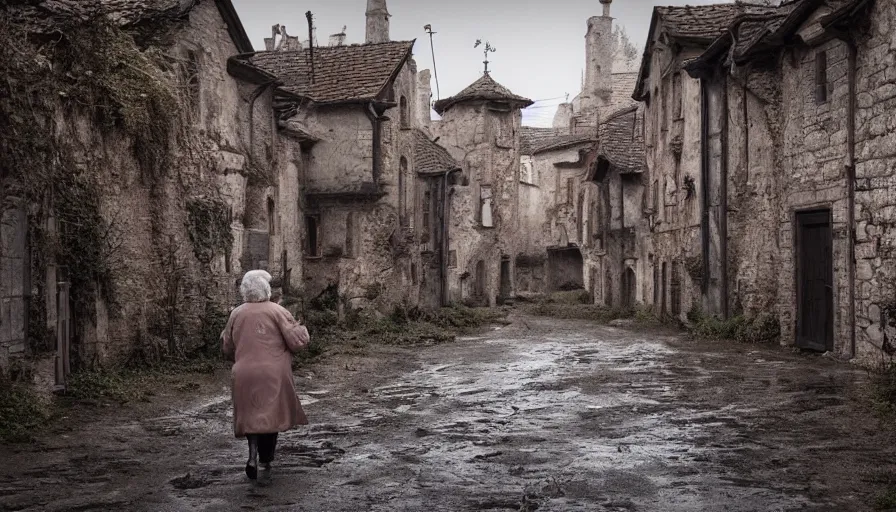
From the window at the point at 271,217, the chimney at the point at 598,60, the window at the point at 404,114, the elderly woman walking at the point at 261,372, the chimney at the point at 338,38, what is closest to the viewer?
the elderly woman walking at the point at 261,372

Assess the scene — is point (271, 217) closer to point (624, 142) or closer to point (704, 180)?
point (704, 180)

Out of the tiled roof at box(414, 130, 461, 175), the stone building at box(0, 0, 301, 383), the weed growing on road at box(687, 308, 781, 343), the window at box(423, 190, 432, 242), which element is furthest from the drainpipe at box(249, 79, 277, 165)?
the window at box(423, 190, 432, 242)

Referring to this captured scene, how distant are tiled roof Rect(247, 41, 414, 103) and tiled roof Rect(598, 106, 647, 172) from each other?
29.8 ft

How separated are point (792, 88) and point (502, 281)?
26.7 metres

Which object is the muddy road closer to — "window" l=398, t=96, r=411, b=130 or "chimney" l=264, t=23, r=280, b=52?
"window" l=398, t=96, r=411, b=130

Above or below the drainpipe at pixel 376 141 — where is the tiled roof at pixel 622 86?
above

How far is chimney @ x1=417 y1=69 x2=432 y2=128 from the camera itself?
46.9 meters

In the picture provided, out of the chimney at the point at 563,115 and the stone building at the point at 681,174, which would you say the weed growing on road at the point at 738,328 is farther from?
the chimney at the point at 563,115

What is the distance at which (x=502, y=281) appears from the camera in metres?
43.1

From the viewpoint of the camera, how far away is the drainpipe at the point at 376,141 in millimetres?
25000

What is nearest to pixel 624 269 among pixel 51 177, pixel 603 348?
pixel 603 348

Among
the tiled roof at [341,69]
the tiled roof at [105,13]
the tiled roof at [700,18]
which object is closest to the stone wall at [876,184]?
the tiled roof at [700,18]

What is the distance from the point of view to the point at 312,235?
25.8m

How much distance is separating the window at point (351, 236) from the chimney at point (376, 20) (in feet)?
43.7
